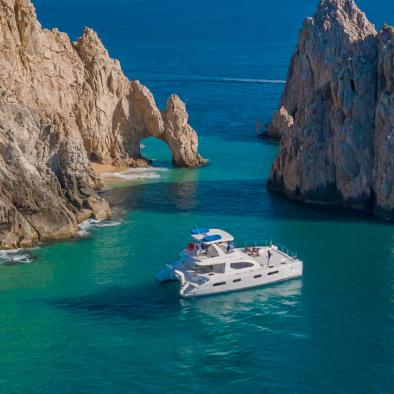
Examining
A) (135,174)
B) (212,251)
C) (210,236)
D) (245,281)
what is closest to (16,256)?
(210,236)

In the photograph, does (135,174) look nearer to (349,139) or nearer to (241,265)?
(349,139)

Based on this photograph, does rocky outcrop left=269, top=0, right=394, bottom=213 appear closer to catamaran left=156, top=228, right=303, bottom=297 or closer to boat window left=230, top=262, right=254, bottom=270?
→ catamaran left=156, top=228, right=303, bottom=297

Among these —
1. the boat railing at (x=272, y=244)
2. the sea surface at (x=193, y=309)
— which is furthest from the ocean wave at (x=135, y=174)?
the boat railing at (x=272, y=244)

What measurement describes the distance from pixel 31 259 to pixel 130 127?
36767 mm

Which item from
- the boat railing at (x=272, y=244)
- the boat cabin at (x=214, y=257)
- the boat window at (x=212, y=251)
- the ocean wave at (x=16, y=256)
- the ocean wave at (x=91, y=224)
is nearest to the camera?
the boat cabin at (x=214, y=257)

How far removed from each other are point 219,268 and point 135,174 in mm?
37753

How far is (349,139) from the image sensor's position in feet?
299

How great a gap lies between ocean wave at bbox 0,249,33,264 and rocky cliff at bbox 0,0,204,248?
918mm

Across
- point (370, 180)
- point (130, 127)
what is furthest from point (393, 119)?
point (130, 127)

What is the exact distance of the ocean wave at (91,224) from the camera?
8223 cm

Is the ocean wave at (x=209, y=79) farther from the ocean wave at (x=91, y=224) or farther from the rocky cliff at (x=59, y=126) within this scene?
the ocean wave at (x=91, y=224)

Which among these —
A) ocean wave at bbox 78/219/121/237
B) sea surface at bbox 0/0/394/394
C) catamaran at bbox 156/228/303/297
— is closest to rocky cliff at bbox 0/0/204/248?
ocean wave at bbox 78/219/121/237

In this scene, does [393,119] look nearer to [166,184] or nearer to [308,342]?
[166,184]

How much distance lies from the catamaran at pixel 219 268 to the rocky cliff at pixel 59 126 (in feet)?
47.8
